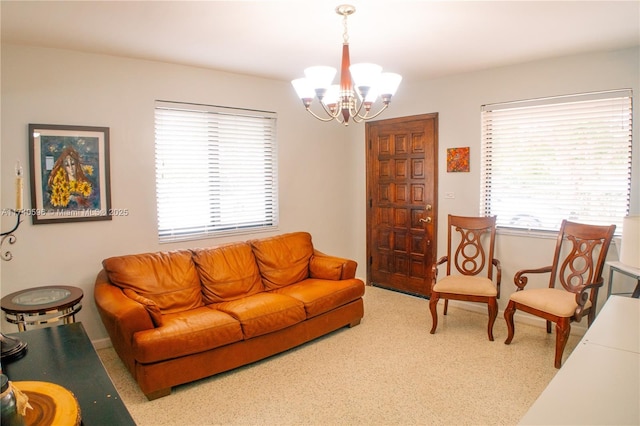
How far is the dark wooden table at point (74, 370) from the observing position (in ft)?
3.69

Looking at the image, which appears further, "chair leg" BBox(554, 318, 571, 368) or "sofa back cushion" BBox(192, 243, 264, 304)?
"sofa back cushion" BBox(192, 243, 264, 304)

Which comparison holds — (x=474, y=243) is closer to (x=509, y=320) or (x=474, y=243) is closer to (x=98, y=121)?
(x=509, y=320)

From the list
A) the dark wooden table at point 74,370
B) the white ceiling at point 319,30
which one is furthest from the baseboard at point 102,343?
the white ceiling at point 319,30

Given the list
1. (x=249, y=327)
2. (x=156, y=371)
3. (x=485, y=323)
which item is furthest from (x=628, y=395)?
(x=485, y=323)

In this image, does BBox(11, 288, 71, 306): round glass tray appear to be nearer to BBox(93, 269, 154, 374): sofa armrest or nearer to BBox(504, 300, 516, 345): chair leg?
BBox(93, 269, 154, 374): sofa armrest

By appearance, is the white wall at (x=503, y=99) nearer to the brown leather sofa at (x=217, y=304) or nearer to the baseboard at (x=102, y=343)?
the brown leather sofa at (x=217, y=304)

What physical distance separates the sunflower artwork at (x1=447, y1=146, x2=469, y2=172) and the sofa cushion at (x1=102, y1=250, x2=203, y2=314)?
2.89 metres

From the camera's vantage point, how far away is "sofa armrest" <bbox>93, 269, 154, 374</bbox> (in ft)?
8.50

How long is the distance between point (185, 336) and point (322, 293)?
1.26 metres

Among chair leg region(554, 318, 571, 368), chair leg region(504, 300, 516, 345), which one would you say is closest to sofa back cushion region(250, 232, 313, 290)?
chair leg region(504, 300, 516, 345)

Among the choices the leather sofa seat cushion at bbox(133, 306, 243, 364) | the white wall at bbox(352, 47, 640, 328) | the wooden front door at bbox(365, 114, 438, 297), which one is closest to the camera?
the leather sofa seat cushion at bbox(133, 306, 243, 364)

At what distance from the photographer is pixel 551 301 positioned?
123 inches

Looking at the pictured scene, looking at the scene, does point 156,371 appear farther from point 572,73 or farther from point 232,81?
point 572,73

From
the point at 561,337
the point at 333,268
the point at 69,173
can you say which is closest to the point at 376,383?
the point at 333,268
